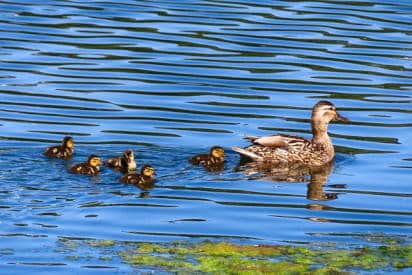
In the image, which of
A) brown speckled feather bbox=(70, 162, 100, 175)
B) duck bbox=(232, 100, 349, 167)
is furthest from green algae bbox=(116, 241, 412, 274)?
duck bbox=(232, 100, 349, 167)

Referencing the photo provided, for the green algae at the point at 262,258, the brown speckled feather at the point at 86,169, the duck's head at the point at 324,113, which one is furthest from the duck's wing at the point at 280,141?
the green algae at the point at 262,258

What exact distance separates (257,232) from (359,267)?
129 cm

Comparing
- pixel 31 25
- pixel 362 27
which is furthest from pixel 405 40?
pixel 31 25

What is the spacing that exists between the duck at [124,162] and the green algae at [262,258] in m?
2.42

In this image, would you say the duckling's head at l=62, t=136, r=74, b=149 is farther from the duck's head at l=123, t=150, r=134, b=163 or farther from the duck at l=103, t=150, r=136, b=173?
the duck's head at l=123, t=150, r=134, b=163

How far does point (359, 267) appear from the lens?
10.3m

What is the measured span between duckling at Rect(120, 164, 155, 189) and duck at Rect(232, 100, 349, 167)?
1.46 m

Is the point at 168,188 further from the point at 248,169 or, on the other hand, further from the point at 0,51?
the point at 0,51

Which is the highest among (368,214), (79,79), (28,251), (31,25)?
(31,25)

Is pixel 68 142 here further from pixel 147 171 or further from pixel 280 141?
pixel 280 141

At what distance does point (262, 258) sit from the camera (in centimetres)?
1048

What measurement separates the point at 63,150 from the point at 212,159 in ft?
4.52

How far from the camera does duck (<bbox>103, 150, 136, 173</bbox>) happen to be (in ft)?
43.2

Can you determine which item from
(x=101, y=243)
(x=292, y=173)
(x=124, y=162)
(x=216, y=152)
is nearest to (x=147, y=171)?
(x=124, y=162)
